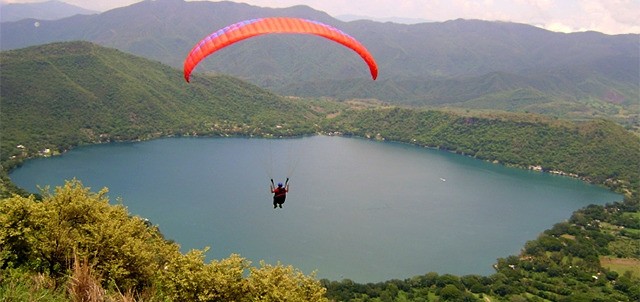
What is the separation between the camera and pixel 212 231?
53906mm

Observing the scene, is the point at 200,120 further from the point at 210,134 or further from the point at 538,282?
the point at 538,282

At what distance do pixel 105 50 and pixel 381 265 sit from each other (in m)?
110

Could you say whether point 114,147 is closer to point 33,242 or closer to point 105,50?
point 105,50

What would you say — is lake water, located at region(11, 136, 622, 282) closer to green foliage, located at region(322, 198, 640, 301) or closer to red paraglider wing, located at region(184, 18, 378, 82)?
green foliage, located at region(322, 198, 640, 301)

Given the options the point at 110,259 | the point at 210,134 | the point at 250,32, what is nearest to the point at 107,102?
the point at 210,134

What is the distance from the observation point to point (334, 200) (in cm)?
6881

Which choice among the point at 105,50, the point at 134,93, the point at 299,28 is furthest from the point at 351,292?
the point at 105,50

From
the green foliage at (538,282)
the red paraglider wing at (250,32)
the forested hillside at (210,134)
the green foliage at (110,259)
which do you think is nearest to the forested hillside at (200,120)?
the forested hillside at (210,134)

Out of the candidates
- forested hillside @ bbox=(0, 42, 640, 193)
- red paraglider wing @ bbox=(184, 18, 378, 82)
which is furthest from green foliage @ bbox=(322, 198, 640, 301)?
forested hillside @ bbox=(0, 42, 640, 193)

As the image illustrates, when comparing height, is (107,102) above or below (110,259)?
below

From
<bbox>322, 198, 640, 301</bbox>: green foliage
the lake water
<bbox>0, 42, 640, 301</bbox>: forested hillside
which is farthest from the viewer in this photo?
the lake water

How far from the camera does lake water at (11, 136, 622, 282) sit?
51.0 metres

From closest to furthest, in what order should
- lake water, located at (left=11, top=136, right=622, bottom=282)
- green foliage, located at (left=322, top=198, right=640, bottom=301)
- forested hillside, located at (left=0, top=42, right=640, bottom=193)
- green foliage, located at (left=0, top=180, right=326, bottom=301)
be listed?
1. green foliage, located at (left=0, top=180, right=326, bottom=301)
2. green foliage, located at (left=322, top=198, right=640, bottom=301)
3. lake water, located at (left=11, top=136, right=622, bottom=282)
4. forested hillside, located at (left=0, top=42, right=640, bottom=193)

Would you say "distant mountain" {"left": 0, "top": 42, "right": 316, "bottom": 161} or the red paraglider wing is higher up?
the red paraglider wing
